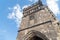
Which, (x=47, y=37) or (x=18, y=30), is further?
(x=18, y=30)

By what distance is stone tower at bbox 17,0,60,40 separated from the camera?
39.6 ft

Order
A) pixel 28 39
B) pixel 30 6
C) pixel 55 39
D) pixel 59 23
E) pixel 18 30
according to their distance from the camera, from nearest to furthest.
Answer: pixel 55 39 → pixel 59 23 → pixel 28 39 → pixel 18 30 → pixel 30 6

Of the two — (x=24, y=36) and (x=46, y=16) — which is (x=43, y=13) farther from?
Answer: (x=24, y=36)

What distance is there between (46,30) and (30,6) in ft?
12.2

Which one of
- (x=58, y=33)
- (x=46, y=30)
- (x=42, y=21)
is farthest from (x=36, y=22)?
(x=58, y=33)

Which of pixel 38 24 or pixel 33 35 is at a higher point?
pixel 38 24

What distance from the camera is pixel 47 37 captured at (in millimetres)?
11953

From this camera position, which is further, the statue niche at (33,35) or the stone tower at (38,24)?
the statue niche at (33,35)

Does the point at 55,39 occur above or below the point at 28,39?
below

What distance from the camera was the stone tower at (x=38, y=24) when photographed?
12.1m

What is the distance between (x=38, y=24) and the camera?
13.1 metres

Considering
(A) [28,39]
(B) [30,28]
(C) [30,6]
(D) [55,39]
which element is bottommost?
(D) [55,39]

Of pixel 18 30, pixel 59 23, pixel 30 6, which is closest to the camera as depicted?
pixel 59 23

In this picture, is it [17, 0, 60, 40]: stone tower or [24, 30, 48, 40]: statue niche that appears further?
[24, 30, 48, 40]: statue niche
